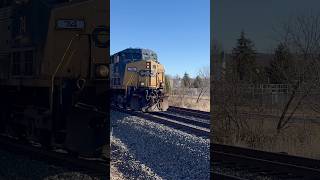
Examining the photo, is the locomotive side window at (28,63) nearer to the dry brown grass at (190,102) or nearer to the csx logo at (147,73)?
the csx logo at (147,73)

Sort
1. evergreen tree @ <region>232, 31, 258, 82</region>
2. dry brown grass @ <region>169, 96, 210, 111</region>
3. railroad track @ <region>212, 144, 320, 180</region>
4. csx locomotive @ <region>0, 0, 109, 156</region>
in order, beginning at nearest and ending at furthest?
csx locomotive @ <region>0, 0, 109, 156</region>
dry brown grass @ <region>169, 96, 210, 111</region>
railroad track @ <region>212, 144, 320, 180</region>
evergreen tree @ <region>232, 31, 258, 82</region>

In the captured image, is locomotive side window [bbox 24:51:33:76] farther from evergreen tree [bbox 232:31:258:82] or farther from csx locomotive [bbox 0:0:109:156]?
evergreen tree [bbox 232:31:258:82]

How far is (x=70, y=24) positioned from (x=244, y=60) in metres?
2.96

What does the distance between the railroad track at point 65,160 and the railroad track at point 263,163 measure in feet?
7.37

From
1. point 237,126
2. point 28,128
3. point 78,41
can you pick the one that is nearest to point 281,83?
point 237,126

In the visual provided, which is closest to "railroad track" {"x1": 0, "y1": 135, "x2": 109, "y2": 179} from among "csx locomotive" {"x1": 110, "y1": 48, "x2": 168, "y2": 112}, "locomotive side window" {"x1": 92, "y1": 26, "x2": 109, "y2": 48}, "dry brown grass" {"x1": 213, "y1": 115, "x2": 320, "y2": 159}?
"csx locomotive" {"x1": 110, "y1": 48, "x2": 168, "y2": 112}

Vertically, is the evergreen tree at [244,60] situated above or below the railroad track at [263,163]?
above

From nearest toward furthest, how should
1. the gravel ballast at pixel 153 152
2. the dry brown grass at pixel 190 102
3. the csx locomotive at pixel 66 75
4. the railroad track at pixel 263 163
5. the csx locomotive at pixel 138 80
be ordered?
the csx locomotive at pixel 138 80, the csx locomotive at pixel 66 75, the gravel ballast at pixel 153 152, the dry brown grass at pixel 190 102, the railroad track at pixel 263 163

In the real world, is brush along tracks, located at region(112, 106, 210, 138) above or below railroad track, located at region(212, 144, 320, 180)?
above

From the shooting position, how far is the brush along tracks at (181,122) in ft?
15.7

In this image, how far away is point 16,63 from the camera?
4.59 metres

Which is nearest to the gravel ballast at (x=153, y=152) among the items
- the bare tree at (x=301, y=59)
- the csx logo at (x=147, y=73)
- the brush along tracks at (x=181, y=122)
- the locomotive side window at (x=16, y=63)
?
the brush along tracks at (x=181, y=122)

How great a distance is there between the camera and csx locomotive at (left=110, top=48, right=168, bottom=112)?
4.12 meters

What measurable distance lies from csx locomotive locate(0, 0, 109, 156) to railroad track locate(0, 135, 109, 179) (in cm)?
9
